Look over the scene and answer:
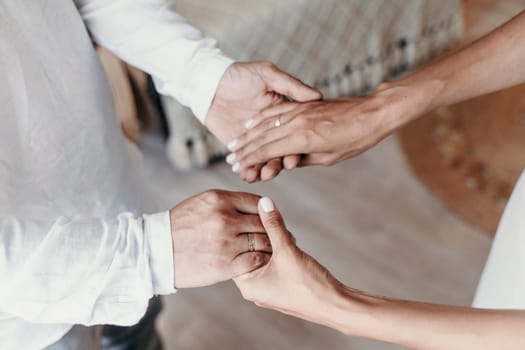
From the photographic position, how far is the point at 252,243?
85 cm

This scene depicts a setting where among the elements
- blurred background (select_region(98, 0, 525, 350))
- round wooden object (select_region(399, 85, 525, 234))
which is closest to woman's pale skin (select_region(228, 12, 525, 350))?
blurred background (select_region(98, 0, 525, 350))

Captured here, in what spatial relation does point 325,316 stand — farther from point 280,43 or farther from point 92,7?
point 280,43

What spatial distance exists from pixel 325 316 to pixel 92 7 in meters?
0.58

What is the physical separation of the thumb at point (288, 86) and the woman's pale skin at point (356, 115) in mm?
18

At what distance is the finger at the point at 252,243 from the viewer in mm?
832

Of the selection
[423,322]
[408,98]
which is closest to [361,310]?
[423,322]

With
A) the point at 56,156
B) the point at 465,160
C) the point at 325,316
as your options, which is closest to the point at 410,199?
the point at 465,160

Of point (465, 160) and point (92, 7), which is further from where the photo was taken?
point (465, 160)

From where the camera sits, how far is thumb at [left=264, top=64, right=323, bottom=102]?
1045 millimetres

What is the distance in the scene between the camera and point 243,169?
1.08m

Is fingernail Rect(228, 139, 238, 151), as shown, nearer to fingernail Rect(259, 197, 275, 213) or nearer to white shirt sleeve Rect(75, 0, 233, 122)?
white shirt sleeve Rect(75, 0, 233, 122)

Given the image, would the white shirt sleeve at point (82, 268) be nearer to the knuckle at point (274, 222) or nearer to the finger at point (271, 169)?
the knuckle at point (274, 222)

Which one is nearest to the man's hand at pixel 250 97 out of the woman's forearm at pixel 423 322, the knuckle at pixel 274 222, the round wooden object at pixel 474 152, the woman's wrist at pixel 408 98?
the woman's wrist at pixel 408 98

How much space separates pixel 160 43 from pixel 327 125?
315 millimetres
